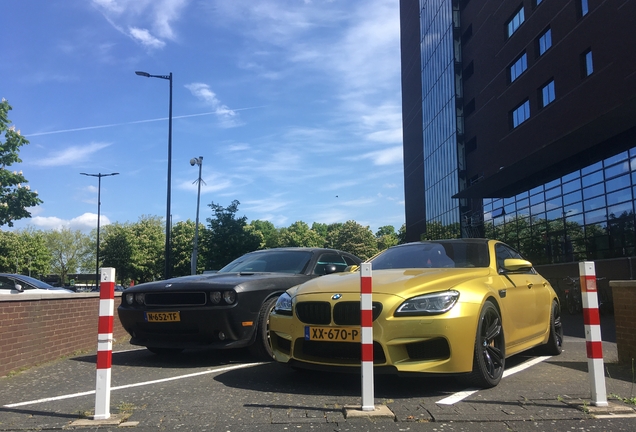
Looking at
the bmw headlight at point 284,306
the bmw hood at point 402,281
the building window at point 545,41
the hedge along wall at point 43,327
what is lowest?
the hedge along wall at point 43,327

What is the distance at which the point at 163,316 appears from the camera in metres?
6.14

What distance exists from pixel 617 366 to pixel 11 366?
6.58 metres

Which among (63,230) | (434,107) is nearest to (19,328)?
(434,107)

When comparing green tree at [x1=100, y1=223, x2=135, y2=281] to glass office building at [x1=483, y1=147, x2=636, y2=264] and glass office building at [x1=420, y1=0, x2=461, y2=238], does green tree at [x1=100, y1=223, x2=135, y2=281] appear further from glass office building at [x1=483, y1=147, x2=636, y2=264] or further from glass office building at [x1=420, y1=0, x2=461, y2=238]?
glass office building at [x1=483, y1=147, x2=636, y2=264]

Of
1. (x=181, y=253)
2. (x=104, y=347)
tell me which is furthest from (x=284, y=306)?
(x=181, y=253)

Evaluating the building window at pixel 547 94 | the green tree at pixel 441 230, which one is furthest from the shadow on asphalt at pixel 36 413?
the green tree at pixel 441 230

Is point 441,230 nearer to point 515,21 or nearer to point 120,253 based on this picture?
point 515,21

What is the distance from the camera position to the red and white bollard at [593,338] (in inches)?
157

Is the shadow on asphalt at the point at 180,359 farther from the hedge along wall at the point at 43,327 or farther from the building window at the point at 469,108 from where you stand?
the building window at the point at 469,108

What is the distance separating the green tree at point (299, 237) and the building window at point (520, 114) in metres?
58.1

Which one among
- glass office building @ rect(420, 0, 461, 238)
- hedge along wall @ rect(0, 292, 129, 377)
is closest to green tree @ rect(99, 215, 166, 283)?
glass office building @ rect(420, 0, 461, 238)

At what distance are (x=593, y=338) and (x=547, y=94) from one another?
2272cm

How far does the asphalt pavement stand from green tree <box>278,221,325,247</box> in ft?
258

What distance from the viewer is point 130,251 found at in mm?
58562
